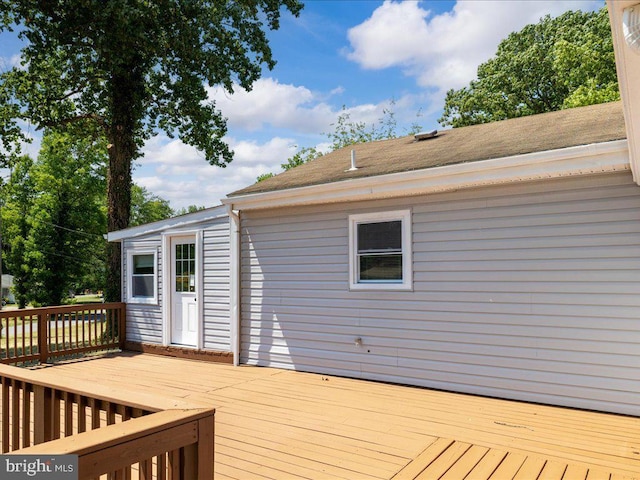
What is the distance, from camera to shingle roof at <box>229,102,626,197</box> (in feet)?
15.2

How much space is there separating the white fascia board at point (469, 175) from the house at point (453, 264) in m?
0.02

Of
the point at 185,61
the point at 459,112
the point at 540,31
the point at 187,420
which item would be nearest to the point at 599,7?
the point at 540,31

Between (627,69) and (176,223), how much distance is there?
689 cm

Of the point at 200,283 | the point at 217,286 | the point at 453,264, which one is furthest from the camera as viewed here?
the point at 200,283

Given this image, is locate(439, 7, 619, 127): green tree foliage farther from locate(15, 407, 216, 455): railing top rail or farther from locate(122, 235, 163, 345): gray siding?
locate(15, 407, 216, 455): railing top rail

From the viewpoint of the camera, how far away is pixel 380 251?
570 cm

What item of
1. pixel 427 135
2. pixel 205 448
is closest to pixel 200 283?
pixel 427 135

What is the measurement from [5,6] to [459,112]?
17.4m

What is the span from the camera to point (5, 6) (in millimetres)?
10125

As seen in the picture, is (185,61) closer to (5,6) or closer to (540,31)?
(5,6)

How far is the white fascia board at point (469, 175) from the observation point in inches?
162

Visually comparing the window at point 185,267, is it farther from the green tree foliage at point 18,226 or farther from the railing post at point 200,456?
the green tree foliage at point 18,226

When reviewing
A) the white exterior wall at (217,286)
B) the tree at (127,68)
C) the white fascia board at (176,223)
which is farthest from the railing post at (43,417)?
the tree at (127,68)

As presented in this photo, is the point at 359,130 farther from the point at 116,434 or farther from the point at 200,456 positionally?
the point at 116,434
